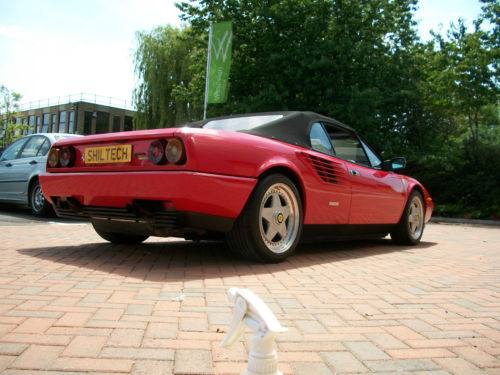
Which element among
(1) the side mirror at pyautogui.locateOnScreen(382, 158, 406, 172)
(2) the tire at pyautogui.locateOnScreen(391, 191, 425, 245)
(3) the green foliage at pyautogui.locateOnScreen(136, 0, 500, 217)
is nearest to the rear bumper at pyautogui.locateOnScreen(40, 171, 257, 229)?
(1) the side mirror at pyautogui.locateOnScreen(382, 158, 406, 172)

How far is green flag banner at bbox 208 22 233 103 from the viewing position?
15.6 m

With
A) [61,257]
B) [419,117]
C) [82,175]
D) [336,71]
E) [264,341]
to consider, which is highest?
[336,71]

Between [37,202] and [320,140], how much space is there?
18.7 feet

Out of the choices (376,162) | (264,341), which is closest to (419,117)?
(376,162)

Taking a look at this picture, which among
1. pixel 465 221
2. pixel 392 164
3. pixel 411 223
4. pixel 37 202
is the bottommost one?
pixel 465 221

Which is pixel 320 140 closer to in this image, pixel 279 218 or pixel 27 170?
pixel 279 218

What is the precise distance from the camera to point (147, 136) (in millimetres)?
3266

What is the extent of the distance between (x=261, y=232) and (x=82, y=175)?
1525mm

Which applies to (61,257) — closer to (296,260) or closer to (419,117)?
(296,260)

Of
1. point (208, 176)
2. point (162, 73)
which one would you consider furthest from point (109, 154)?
point (162, 73)

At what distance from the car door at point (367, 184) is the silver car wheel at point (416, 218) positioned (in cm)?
44

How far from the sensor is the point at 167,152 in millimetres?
3145

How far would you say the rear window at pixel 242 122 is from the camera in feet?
13.4

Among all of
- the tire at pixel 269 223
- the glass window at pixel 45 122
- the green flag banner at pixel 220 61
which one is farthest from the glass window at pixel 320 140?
the glass window at pixel 45 122
